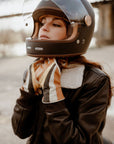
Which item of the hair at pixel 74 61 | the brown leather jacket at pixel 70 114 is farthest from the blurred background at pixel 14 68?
the brown leather jacket at pixel 70 114

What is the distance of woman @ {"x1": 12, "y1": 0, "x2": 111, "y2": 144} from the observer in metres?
1.06

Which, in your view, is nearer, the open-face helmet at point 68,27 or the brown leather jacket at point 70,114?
the brown leather jacket at point 70,114

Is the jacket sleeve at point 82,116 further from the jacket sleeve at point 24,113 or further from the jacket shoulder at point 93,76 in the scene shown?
the jacket sleeve at point 24,113

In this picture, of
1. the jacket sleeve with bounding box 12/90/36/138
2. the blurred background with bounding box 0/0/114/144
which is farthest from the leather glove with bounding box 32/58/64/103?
the blurred background with bounding box 0/0/114/144

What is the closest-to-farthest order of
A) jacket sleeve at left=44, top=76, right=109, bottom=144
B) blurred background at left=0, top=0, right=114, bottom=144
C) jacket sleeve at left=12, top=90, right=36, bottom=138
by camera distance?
jacket sleeve at left=44, top=76, right=109, bottom=144 → jacket sleeve at left=12, top=90, right=36, bottom=138 → blurred background at left=0, top=0, right=114, bottom=144

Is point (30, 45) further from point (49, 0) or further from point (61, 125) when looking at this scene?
point (61, 125)

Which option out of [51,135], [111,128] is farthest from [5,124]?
[51,135]

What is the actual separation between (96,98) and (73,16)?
17.9 inches

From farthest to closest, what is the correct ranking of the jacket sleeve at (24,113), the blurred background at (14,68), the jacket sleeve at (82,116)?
the blurred background at (14,68)
the jacket sleeve at (24,113)
the jacket sleeve at (82,116)

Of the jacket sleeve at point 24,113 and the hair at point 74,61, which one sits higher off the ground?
the hair at point 74,61

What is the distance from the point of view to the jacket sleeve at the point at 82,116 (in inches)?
40.9

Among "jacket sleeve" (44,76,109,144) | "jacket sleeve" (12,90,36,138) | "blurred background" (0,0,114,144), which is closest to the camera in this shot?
"jacket sleeve" (44,76,109,144)

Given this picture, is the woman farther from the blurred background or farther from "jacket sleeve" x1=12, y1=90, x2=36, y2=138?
the blurred background

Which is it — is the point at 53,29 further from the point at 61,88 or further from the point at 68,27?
the point at 61,88
